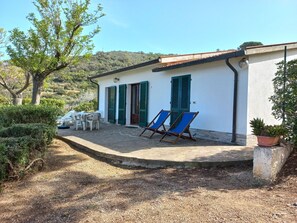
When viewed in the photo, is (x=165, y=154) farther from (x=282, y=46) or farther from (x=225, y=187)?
(x=282, y=46)

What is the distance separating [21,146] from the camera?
4.54m

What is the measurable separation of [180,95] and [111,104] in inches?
234

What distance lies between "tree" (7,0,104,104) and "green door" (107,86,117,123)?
17.1ft

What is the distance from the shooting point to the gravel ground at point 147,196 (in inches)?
116

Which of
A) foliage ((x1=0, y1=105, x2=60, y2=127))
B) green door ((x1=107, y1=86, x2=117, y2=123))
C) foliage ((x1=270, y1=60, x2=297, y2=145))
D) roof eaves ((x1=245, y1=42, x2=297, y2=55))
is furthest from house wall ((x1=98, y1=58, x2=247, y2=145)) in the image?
green door ((x1=107, y1=86, x2=117, y2=123))

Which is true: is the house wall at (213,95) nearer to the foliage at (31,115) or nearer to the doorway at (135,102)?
the doorway at (135,102)

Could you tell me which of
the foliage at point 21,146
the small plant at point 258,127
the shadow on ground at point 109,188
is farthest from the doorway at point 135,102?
the small plant at point 258,127

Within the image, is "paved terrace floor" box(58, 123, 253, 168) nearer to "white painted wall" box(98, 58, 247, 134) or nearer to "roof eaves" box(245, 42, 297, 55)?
"white painted wall" box(98, 58, 247, 134)

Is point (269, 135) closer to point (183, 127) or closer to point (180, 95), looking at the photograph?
point (183, 127)

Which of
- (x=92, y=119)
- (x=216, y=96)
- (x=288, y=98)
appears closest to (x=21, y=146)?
(x=288, y=98)

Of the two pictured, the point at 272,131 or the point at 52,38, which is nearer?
the point at 272,131

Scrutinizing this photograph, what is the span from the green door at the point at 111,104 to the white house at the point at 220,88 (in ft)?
10.2

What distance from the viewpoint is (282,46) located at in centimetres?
712

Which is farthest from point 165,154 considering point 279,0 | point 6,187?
point 279,0
